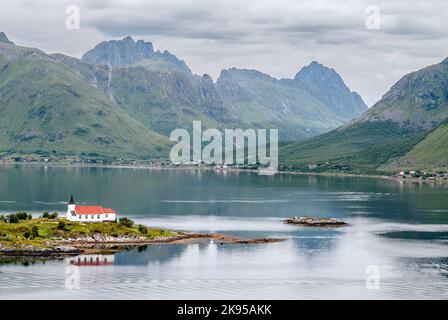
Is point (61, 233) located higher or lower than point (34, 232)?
lower

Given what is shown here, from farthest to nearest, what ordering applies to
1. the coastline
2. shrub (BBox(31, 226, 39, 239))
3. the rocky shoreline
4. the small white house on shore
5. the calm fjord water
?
the small white house on shore < shrub (BBox(31, 226, 39, 239)) < the rocky shoreline < the coastline < the calm fjord water

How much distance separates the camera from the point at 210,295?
97.3m

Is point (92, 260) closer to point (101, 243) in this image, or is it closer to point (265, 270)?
point (101, 243)

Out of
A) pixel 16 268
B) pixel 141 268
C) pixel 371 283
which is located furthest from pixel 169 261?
pixel 371 283

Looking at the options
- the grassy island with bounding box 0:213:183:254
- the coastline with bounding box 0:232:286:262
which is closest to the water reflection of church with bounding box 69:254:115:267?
the coastline with bounding box 0:232:286:262

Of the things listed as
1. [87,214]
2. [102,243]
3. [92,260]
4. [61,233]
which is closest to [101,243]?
[102,243]

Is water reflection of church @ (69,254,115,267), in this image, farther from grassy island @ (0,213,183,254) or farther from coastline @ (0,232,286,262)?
grassy island @ (0,213,183,254)

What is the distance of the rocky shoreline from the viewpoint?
12150 centimetres

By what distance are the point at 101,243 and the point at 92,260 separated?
13.1m

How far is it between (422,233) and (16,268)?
254ft

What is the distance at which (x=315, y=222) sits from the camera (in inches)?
6944

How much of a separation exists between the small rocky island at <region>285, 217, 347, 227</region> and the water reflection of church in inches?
2425
